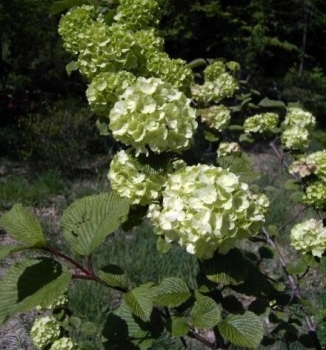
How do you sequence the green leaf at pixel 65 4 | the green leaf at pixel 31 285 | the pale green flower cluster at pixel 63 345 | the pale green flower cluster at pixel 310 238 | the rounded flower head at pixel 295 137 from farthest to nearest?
the rounded flower head at pixel 295 137 → the pale green flower cluster at pixel 310 238 → the pale green flower cluster at pixel 63 345 → the green leaf at pixel 65 4 → the green leaf at pixel 31 285

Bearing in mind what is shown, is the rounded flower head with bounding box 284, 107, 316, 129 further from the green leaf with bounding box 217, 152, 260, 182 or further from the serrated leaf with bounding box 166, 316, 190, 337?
the serrated leaf with bounding box 166, 316, 190, 337

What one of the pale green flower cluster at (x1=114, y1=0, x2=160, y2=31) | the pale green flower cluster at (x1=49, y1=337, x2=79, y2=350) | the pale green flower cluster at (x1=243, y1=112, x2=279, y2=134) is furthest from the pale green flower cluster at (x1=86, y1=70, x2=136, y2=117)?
the pale green flower cluster at (x1=243, y1=112, x2=279, y2=134)

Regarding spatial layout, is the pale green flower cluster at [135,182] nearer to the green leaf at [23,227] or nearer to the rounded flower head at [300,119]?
the green leaf at [23,227]

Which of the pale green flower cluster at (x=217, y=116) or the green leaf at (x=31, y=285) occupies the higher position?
the green leaf at (x=31, y=285)

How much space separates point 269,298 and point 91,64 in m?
0.82

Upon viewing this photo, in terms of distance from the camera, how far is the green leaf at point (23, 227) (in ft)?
3.30

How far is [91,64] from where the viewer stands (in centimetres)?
126

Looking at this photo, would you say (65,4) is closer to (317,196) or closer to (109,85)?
(109,85)

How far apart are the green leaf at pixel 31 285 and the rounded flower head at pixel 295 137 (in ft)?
4.63

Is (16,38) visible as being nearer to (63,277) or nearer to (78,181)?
(78,181)

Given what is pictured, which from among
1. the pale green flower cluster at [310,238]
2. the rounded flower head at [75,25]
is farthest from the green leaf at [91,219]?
the pale green flower cluster at [310,238]

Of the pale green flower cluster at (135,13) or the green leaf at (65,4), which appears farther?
the green leaf at (65,4)

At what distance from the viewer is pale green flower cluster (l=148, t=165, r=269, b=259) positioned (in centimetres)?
99

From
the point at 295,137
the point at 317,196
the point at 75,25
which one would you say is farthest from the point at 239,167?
the point at 295,137
